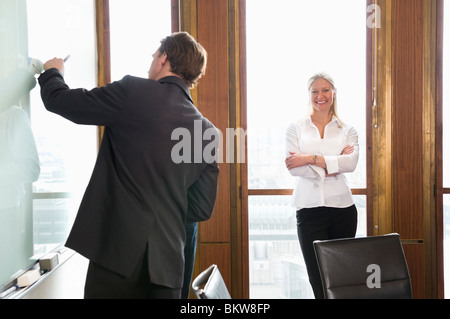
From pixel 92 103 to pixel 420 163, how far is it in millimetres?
2418

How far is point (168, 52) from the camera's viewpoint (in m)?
1.62

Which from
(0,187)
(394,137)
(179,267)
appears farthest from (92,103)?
(394,137)

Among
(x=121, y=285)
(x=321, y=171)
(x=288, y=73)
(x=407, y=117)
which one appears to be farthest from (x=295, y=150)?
(x=121, y=285)

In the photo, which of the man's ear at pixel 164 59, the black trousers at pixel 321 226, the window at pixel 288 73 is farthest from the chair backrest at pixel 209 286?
the window at pixel 288 73

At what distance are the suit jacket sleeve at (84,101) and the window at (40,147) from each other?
0.13m

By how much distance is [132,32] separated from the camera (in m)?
2.81

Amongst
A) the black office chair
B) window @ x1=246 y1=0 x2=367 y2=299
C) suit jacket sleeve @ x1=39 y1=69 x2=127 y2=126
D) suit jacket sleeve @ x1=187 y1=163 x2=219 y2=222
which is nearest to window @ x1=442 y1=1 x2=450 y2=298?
window @ x1=246 y1=0 x2=367 y2=299

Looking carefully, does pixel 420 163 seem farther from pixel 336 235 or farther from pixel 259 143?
pixel 259 143

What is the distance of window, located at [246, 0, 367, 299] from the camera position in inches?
113

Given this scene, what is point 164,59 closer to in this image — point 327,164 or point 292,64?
point 327,164

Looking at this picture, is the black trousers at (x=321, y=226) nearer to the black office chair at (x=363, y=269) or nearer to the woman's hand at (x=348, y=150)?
the woman's hand at (x=348, y=150)

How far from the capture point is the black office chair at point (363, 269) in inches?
60.3

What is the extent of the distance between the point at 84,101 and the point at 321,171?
1.59m

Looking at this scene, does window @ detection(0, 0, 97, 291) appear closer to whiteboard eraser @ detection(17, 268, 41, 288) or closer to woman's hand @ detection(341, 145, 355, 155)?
whiteboard eraser @ detection(17, 268, 41, 288)
